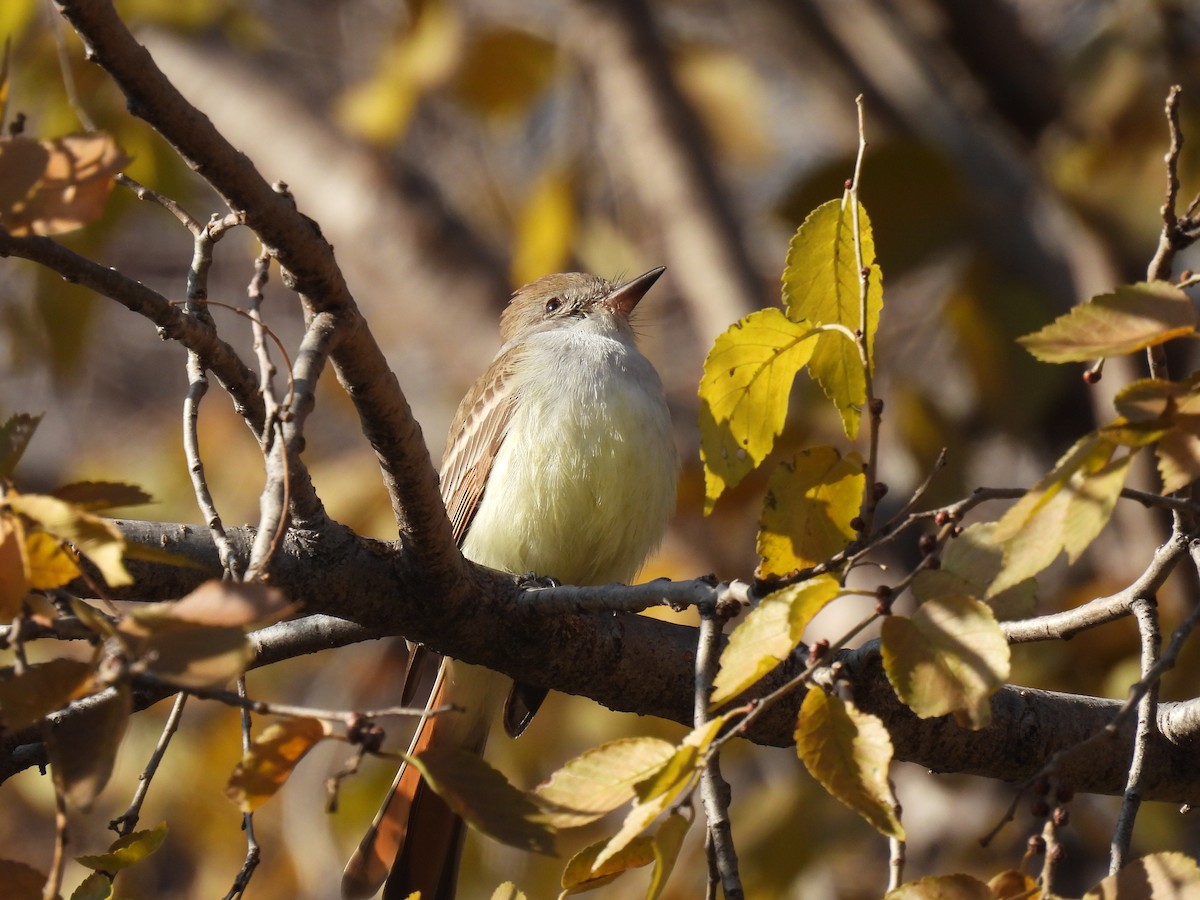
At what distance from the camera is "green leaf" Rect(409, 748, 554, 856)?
183cm

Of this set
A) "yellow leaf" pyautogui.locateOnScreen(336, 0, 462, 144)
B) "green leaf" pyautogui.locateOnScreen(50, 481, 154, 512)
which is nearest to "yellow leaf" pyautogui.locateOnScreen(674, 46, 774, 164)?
"yellow leaf" pyautogui.locateOnScreen(336, 0, 462, 144)

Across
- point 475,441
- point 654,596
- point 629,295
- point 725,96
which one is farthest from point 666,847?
point 725,96

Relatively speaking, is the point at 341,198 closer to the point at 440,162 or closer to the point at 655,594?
the point at 440,162

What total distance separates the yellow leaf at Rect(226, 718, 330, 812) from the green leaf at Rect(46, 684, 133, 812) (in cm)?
22

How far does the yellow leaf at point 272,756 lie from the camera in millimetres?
1845

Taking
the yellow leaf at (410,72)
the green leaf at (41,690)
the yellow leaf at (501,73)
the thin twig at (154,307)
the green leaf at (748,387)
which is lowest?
the green leaf at (41,690)

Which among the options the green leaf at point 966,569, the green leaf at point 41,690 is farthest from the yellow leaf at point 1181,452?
the green leaf at point 41,690

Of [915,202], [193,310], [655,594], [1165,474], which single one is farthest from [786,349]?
[915,202]

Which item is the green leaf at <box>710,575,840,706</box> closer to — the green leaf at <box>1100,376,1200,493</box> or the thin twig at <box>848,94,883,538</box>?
the thin twig at <box>848,94,883,538</box>

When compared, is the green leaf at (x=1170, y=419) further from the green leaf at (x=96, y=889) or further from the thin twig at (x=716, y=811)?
the green leaf at (x=96, y=889)

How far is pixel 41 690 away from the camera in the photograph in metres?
1.66

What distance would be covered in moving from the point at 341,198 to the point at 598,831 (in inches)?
151

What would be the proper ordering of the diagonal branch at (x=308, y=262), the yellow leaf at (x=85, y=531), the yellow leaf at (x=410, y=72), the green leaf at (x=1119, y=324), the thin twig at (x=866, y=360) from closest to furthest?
the yellow leaf at (x=85, y=531) < the green leaf at (x=1119, y=324) < the diagonal branch at (x=308, y=262) < the thin twig at (x=866, y=360) < the yellow leaf at (x=410, y=72)

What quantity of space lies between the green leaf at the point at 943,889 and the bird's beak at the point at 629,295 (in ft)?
12.9
